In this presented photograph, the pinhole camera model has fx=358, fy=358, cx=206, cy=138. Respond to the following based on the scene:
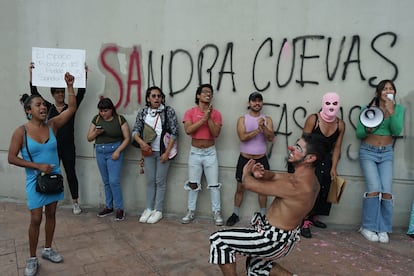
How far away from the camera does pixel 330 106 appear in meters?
4.58

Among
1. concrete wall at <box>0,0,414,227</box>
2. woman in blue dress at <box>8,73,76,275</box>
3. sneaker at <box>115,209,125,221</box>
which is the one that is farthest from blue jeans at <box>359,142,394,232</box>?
woman in blue dress at <box>8,73,76,275</box>

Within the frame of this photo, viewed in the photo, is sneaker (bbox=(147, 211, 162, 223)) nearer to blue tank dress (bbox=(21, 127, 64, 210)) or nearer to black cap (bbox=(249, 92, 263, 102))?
blue tank dress (bbox=(21, 127, 64, 210))

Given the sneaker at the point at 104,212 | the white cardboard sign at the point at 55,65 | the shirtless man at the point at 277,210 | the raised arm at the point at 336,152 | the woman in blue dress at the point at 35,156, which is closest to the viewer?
the shirtless man at the point at 277,210

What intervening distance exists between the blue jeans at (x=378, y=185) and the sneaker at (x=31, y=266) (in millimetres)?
3995

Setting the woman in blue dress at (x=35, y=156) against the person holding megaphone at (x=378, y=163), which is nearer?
the woman in blue dress at (x=35, y=156)

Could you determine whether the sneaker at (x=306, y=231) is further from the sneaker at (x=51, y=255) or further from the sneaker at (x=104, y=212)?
the sneaker at (x=51, y=255)

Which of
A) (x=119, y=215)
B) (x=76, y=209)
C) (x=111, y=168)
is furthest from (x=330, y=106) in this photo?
(x=76, y=209)

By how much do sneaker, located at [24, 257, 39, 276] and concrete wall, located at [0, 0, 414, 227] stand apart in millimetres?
2077

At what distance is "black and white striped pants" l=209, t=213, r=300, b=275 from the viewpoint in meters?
2.83

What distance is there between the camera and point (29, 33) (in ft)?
18.9

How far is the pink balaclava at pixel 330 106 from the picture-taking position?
4578 millimetres

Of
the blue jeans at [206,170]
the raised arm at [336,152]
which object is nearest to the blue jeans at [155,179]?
the blue jeans at [206,170]

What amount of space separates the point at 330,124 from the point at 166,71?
2.47 m

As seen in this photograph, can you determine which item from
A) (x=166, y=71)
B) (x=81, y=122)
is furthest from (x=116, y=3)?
(x=81, y=122)
